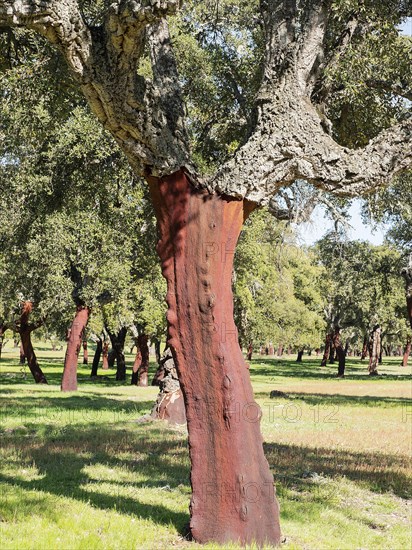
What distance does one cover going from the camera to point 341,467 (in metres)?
10.5

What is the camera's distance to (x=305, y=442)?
43.2ft

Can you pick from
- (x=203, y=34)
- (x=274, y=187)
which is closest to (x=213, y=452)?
(x=274, y=187)

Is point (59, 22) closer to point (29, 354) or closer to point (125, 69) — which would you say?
point (125, 69)

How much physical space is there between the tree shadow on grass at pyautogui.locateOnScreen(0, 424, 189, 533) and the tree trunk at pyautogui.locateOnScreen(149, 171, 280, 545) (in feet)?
2.29

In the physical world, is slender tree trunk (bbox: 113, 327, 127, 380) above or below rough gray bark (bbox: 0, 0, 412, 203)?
below

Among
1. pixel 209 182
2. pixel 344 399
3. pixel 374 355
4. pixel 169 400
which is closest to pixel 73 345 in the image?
pixel 344 399

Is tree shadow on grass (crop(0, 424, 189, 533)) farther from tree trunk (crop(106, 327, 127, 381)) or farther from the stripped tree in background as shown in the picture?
tree trunk (crop(106, 327, 127, 381))

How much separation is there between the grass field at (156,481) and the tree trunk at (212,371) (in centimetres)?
46

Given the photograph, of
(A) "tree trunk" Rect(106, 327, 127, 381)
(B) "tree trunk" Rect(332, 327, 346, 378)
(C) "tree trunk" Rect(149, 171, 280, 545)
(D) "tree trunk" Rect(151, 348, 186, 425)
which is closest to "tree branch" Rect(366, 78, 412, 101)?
(C) "tree trunk" Rect(149, 171, 280, 545)

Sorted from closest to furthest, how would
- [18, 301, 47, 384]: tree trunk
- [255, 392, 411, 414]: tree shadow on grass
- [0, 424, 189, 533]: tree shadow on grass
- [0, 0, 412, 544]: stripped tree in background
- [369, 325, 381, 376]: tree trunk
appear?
[0, 0, 412, 544]: stripped tree in background, [0, 424, 189, 533]: tree shadow on grass, [255, 392, 411, 414]: tree shadow on grass, [18, 301, 47, 384]: tree trunk, [369, 325, 381, 376]: tree trunk

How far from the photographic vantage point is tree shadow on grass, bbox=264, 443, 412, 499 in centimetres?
924

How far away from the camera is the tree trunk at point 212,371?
6.01 metres

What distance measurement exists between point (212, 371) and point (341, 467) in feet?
17.6

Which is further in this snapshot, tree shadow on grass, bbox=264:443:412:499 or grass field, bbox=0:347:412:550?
tree shadow on grass, bbox=264:443:412:499
